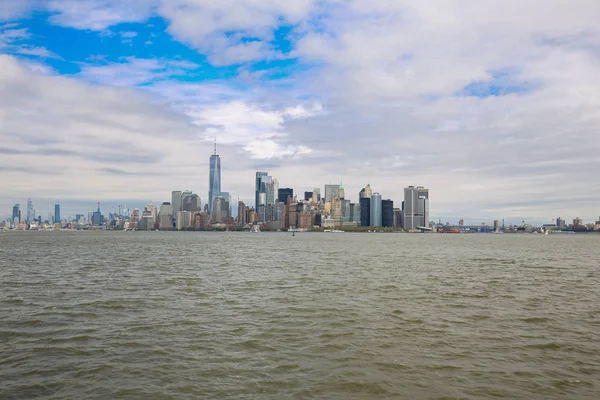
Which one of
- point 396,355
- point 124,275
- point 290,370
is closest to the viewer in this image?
point 290,370

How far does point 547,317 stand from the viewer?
2638 cm

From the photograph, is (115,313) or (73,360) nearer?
(73,360)

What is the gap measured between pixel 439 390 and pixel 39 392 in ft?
42.6

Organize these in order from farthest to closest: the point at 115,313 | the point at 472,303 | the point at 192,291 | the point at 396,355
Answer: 1. the point at 192,291
2. the point at 472,303
3. the point at 115,313
4. the point at 396,355

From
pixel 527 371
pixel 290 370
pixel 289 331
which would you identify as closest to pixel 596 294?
pixel 527 371

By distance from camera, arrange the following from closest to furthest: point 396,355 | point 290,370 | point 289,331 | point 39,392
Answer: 1. point 39,392
2. point 290,370
3. point 396,355
4. point 289,331

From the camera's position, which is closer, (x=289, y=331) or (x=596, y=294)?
(x=289, y=331)

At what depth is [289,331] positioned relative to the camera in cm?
2205

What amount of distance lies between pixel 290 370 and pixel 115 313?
47.8 feet

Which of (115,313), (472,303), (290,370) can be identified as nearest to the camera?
(290,370)

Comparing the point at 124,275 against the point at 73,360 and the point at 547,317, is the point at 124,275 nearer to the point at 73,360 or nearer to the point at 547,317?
the point at 73,360

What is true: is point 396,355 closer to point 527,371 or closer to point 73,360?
point 527,371

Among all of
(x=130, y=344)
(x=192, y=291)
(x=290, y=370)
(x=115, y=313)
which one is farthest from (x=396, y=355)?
(x=192, y=291)

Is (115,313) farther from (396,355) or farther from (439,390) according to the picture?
(439,390)
